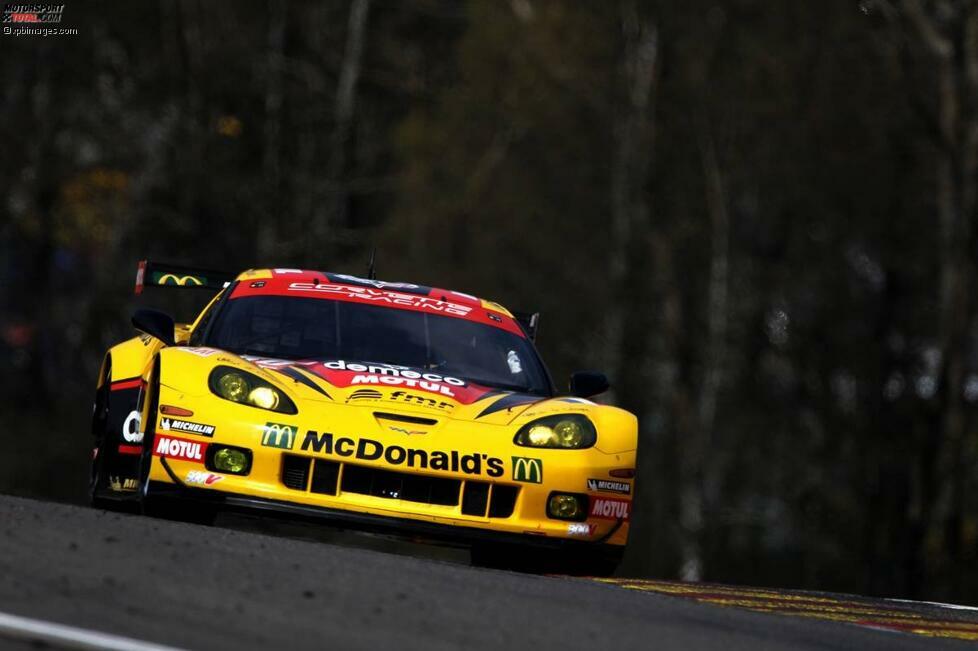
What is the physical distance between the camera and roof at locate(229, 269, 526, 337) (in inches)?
424

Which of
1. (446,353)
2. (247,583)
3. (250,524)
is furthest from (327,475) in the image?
(250,524)

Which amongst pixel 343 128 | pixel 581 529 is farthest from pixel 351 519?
pixel 343 128

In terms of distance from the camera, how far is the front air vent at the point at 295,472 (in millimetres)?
8969

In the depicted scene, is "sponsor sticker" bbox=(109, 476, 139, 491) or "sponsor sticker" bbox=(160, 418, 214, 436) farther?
"sponsor sticker" bbox=(109, 476, 139, 491)

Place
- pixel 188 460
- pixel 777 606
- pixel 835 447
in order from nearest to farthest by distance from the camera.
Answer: pixel 777 606, pixel 188 460, pixel 835 447

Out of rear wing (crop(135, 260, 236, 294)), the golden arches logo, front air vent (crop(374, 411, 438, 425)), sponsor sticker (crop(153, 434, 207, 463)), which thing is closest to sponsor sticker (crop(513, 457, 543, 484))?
front air vent (crop(374, 411, 438, 425))

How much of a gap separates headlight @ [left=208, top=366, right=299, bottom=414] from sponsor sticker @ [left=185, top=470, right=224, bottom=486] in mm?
332

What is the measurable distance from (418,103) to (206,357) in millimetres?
29142

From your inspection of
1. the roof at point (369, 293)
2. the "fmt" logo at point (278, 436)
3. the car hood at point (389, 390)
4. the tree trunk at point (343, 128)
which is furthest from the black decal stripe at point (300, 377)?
the tree trunk at point (343, 128)

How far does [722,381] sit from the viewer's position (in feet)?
108

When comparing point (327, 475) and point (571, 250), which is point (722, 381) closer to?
point (571, 250)

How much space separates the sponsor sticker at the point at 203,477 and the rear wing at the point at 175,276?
3.27 meters

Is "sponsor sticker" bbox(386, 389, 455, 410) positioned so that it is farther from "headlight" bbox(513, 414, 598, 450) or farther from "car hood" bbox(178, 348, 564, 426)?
"headlight" bbox(513, 414, 598, 450)

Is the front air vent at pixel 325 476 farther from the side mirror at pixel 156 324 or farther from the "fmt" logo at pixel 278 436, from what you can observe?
the side mirror at pixel 156 324
